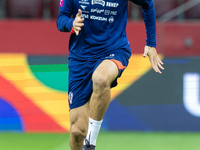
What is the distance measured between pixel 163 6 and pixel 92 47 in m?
6.09

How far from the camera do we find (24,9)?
9109mm

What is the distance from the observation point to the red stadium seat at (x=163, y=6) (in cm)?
951

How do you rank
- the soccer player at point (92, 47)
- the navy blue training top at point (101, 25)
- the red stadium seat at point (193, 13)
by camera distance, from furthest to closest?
the red stadium seat at point (193, 13) < the navy blue training top at point (101, 25) < the soccer player at point (92, 47)

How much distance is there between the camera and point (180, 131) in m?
6.89

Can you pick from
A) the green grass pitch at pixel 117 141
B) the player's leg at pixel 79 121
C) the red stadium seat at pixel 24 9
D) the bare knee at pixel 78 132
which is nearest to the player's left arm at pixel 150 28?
the player's leg at pixel 79 121

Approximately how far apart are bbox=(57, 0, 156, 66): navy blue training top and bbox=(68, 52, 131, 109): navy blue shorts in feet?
0.22

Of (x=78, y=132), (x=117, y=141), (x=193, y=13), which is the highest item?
(x=193, y=13)

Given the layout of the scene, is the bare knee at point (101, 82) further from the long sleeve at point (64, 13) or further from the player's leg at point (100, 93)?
the long sleeve at point (64, 13)

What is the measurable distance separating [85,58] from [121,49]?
0.34 meters

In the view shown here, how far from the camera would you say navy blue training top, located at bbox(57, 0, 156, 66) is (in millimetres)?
3746

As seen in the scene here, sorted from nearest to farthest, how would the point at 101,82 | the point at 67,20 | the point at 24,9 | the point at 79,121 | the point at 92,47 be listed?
the point at 101,82, the point at 67,20, the point at 92,47, the point at 79,121, the point at 24,9

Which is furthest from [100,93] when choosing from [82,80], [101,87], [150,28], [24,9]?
[24,9]

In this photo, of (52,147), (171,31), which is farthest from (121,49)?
(171,31)

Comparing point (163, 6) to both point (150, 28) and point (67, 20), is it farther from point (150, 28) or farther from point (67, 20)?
point (67, 20)
